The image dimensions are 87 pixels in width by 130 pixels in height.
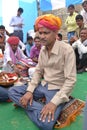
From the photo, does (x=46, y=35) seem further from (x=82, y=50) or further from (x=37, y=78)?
(x=82, y=50)

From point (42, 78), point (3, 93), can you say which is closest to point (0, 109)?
point (3, 93)

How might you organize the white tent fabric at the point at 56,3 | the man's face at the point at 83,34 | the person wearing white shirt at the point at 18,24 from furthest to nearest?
the person wearing white shirt at the point at 18,24, the white tent fabric at the point at 56,3, the man's face at the point at 83,34

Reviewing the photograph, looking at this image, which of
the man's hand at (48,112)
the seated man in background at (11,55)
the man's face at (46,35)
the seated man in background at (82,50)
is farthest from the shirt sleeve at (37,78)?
the seated man in background at (82,50)

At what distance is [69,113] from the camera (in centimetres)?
279

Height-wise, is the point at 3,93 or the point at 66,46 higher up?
the point at 66,46

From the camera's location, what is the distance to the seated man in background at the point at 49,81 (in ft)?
8.62

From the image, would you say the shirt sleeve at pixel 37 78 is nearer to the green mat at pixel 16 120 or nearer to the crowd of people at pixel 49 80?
the crowd of people at pixel 49 80

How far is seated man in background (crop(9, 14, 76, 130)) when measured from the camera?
2.63 meters

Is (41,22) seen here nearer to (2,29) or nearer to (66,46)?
(66,46)

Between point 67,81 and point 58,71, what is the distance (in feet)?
0.69

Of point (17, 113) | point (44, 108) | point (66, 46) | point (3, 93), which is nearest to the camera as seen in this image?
point (44, 108)

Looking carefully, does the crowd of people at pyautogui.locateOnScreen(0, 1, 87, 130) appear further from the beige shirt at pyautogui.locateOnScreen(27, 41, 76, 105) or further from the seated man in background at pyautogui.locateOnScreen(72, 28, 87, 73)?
the seated man in background at pyautogui.locateOnScreen(72, 28, 87, 73)

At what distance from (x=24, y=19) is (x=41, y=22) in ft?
21.7

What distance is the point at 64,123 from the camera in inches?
106
